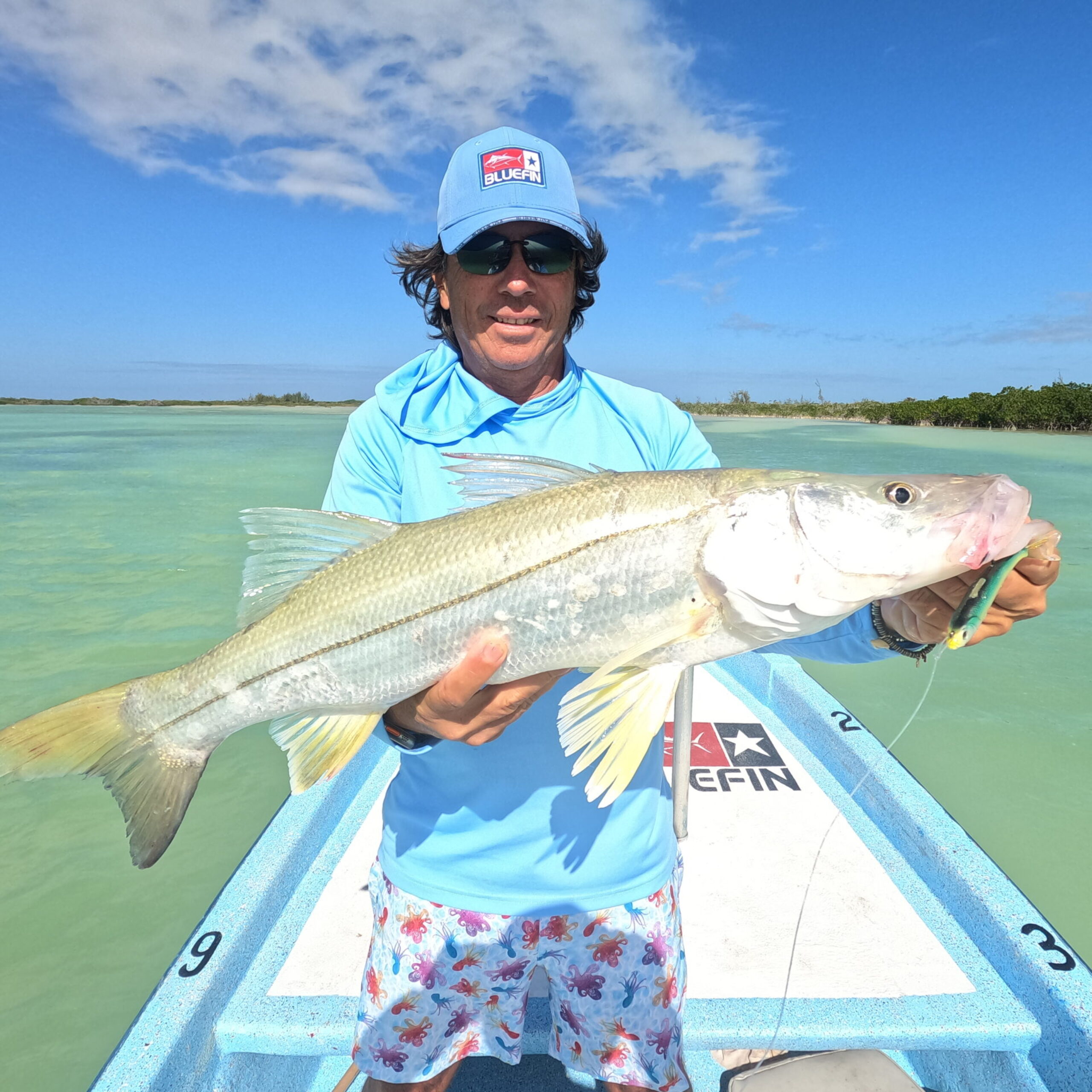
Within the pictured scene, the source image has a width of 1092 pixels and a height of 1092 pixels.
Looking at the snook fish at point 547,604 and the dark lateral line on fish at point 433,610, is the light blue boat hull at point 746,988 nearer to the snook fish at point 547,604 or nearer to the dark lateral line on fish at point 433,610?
the snook fish at point 547,604

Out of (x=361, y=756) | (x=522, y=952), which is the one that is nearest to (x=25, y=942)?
(x=361, y=756)

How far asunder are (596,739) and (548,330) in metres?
1.28

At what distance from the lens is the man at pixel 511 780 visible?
1952mm

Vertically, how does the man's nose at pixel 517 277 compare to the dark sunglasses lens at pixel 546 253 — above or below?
below

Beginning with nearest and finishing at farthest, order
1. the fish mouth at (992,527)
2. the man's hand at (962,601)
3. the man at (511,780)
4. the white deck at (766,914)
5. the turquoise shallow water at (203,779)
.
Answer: the fish mouth at (992,527), the man's hand at (962,601), the man at (511,780), the white deck at (766,914), the turquoise shallow water at (203,779)

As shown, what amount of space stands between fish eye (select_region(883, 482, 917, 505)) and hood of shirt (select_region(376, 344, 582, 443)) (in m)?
1.01

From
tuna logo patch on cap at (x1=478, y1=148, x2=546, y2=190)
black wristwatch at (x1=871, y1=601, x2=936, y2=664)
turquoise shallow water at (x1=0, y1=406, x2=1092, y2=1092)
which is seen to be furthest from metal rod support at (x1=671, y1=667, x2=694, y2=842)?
turquoise shallow water at (x1=0, y1=406, x2=1092, y2=1092)

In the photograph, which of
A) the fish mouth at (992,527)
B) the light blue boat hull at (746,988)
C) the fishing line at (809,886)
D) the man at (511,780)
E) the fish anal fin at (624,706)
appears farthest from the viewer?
the fishing line at (809,886)

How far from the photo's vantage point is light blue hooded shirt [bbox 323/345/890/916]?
1954 millimetres

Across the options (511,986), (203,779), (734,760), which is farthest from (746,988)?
(203,779)

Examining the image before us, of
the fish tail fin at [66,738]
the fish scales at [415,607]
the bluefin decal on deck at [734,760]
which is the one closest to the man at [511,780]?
the fish scales at [415,607]

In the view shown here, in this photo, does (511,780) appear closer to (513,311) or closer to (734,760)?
(513,311)

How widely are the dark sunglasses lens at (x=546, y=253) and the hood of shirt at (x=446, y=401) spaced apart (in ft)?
1.07

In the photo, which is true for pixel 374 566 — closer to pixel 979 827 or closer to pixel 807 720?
pixel 807 720
